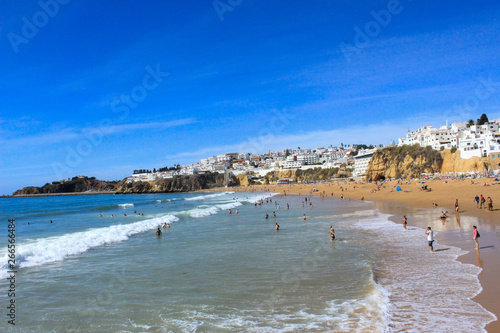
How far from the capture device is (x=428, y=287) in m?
7.91

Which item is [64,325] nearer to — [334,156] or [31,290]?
[31,290]

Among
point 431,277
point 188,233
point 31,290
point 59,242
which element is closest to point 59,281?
point 31,290

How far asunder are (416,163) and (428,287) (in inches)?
2300

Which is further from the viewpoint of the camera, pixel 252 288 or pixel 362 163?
pixel 362 163

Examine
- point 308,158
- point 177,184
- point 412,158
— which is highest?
point 308,158

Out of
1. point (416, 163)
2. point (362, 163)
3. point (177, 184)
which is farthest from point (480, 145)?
point (177, 184)

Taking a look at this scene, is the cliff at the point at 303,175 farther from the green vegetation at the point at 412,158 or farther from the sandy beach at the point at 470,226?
the sandy beach at the point at 470,226

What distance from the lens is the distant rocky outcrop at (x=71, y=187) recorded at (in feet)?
495

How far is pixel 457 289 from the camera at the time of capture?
7.59 metres

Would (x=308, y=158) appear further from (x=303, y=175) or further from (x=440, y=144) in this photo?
(x=440, y=144)

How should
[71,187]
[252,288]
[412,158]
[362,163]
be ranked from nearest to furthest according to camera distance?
[252,288]
[412,158]
[362,163]
[71,187]

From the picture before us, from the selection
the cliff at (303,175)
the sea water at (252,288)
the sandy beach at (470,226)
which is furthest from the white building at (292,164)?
the sea water at (252,288)

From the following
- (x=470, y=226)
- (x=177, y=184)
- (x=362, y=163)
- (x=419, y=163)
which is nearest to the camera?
(x=470, y=226)

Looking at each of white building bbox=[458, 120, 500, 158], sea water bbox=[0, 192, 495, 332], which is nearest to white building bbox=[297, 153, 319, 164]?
white building bbox=[458, 120, 500, 158]
